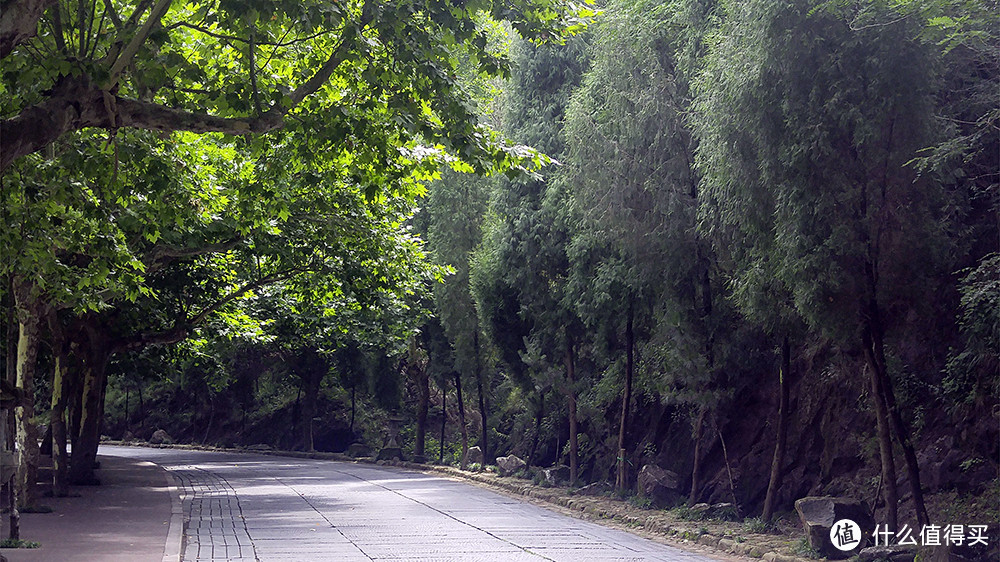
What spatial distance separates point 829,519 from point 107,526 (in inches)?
445

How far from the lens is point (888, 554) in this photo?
472 inches

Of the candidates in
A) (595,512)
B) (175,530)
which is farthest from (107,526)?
(595,512)

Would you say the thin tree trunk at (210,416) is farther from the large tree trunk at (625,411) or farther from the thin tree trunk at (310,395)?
the large tree trunk at (625,411)

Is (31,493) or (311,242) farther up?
(311,242)

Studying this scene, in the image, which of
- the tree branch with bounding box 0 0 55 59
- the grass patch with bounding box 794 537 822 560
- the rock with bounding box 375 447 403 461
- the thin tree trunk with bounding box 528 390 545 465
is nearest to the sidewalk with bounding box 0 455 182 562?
the tree branch with bounding box 0 0 55 59

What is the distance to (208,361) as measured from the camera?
99.7ft

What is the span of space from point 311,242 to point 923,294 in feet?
35.3

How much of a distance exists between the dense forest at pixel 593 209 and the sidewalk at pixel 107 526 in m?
1.34

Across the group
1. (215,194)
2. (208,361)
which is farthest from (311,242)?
(208,361)

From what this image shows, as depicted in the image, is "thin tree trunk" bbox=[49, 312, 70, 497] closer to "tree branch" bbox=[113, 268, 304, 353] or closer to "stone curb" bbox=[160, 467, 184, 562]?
"tree branch" bbox=[113, 268, 304, 353]

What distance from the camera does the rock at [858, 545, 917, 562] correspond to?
11805 millimetres

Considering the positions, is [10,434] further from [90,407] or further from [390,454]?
[390,454]

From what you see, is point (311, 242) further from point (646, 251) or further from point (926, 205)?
point (926, 205)

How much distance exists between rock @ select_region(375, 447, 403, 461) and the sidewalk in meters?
13.7
